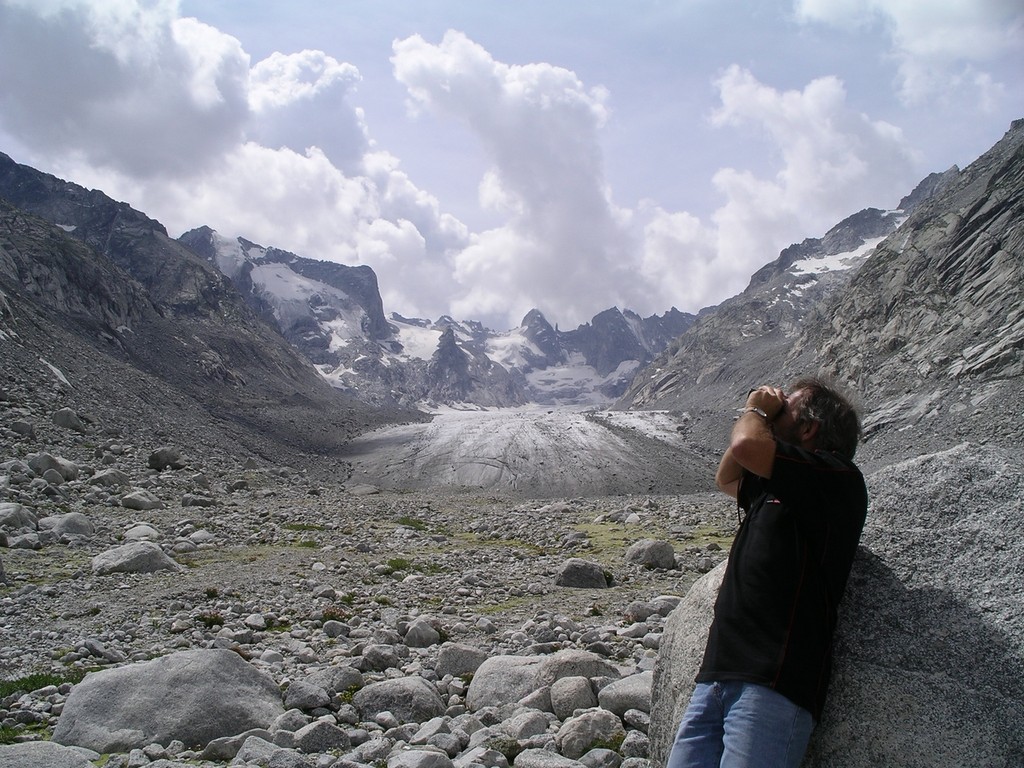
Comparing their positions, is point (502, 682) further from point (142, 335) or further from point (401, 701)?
point (142, 335)

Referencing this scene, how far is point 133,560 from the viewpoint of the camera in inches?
693

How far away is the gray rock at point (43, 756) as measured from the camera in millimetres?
6453

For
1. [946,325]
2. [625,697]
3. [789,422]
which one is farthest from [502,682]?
[946,325]

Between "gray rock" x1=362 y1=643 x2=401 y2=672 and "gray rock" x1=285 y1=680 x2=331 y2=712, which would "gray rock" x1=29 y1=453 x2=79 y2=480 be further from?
"gray rock" x1=285 y1=680 x2=331 y2=712

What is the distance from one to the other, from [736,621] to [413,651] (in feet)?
29.2

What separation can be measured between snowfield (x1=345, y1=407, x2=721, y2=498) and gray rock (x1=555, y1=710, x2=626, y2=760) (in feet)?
231

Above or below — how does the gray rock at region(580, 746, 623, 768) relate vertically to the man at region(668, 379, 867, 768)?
below

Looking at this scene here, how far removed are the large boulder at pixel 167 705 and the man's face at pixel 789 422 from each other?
7256 millimetres

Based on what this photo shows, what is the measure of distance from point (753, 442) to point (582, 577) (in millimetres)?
16232

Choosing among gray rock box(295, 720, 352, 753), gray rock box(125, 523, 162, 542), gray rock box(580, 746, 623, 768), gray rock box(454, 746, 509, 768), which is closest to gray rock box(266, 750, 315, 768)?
gray rock box(295, 720, 352, 753)

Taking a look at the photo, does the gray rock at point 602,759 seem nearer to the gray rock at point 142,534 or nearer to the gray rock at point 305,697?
the gray rock at point 305,697

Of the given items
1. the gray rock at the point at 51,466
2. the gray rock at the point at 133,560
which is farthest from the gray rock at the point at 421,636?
the gray rock at the point at 51,466

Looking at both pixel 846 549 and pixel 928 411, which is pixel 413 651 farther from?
pixel 928 411

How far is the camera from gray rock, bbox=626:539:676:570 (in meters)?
22.9
